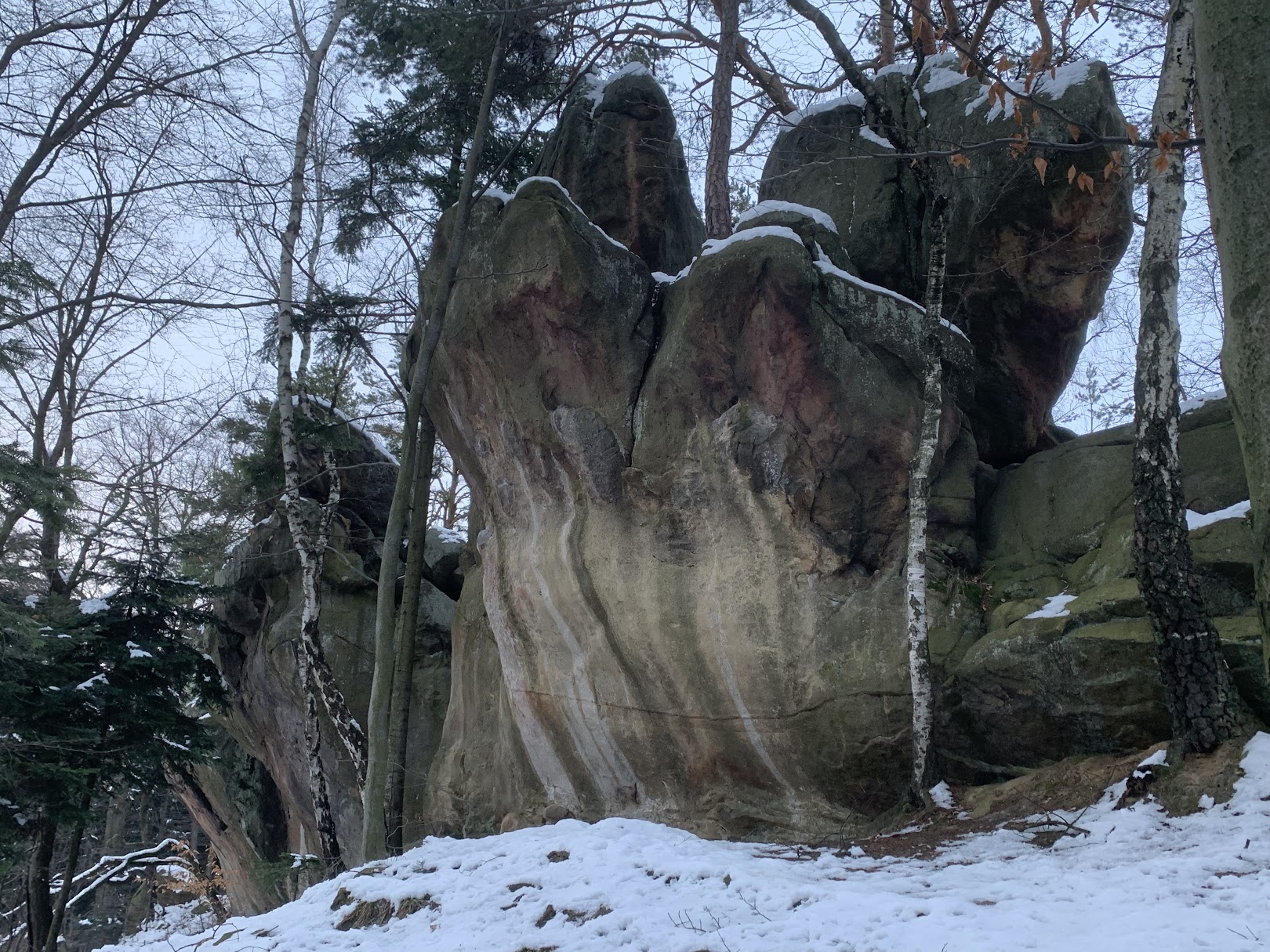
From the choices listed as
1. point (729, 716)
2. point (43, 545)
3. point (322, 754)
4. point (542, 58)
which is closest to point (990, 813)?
point (729, 716)

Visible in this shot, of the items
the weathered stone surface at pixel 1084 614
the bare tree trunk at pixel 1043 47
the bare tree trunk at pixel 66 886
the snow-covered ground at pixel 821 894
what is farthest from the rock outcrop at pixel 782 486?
the bare tree trunk at pixel 66 886

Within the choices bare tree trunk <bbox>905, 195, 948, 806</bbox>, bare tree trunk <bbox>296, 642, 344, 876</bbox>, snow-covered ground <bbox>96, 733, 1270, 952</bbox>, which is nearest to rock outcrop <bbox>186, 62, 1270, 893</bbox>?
bare tree trunk <bbox>905, 195, 948, 806</bbox>

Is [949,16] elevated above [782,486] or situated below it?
above

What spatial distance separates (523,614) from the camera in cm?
1023

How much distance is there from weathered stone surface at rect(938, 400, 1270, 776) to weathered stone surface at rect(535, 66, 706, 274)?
529 cm

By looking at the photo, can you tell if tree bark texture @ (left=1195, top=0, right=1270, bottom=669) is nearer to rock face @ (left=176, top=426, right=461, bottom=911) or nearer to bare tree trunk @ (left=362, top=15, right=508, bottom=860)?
bare tree trunk @ (left=362, top=15, right=508, bottom=860)

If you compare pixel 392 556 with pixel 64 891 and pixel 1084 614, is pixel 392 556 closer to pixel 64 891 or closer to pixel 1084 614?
pixel 1084 614

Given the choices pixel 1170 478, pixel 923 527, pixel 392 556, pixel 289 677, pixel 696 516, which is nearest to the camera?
pixel 1170 478

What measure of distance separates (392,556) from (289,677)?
4382mm

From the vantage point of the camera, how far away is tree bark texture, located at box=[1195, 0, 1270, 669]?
3.25 m

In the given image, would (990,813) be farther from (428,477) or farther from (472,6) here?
(472,6)

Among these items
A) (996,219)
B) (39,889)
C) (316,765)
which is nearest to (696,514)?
(996,219)

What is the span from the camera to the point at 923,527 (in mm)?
7723

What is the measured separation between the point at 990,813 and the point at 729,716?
8.63 ft
